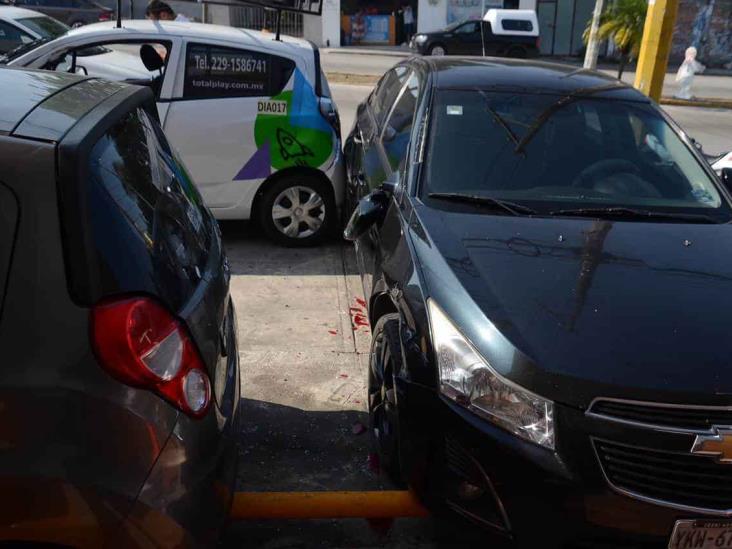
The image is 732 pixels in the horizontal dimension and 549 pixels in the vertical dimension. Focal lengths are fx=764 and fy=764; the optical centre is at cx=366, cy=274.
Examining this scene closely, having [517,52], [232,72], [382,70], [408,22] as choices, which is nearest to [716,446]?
[232,72]

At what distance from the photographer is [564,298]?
2742 mm

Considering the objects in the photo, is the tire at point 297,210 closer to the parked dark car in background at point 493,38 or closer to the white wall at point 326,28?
the parked dark car in background at point 493,38

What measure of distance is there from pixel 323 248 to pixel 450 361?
381 centimetres

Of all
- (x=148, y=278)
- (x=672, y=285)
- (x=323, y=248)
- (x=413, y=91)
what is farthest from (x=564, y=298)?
(x=323, y=248)

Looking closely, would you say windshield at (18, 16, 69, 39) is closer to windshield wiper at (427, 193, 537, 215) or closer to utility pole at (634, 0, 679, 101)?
utility pole at (634, 0, 679, 101)

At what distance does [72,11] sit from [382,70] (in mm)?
9041

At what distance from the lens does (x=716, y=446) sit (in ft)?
7.59

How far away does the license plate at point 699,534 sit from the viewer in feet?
7.58

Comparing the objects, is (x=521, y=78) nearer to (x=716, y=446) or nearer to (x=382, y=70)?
(x=716, y=446)

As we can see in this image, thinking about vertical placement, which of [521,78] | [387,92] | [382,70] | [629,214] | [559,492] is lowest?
[382,70]

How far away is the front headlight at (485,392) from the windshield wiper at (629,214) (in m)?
1.14

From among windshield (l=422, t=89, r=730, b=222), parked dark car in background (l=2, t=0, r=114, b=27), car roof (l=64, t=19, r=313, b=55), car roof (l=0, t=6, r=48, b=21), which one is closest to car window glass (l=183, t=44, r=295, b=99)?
car roof (l=64, t=19, r=313, b=55)

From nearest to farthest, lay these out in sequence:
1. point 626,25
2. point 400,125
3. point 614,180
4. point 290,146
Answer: point 614,180, point 400,125, point 290,146, point 626,25

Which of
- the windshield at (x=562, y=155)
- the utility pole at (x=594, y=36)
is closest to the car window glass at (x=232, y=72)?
the windshield at (x=562, y=155)
